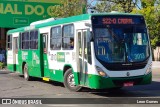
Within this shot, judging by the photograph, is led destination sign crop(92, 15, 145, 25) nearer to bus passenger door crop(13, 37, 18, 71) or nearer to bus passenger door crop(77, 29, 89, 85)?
bus passenger door crop(77, 29, 89, 85)

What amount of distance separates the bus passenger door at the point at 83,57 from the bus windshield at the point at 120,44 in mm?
625

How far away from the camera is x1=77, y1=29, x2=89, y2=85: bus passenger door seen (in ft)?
42.8

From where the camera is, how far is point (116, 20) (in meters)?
12.9

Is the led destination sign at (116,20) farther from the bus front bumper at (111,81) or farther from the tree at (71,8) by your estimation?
the tree at (71,8)

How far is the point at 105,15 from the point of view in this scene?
12.9 metres

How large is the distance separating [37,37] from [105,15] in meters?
5.58

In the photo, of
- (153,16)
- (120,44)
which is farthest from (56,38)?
(153,16)

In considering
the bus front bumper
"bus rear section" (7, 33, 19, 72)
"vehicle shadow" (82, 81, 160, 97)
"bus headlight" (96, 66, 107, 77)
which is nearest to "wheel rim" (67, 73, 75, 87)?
"vehicle shadow" (82, 81, 160, 97)

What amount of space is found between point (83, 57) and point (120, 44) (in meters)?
1.36

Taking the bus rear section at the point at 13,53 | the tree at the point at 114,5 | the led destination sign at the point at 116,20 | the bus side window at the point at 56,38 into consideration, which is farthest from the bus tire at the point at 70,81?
the tree at the point at 114,5

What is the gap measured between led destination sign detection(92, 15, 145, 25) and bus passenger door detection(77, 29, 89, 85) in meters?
0.49

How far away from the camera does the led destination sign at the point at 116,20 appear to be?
41.9 ft

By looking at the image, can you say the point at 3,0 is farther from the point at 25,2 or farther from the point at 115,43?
the point at 115,43

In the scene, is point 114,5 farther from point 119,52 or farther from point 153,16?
point 119,52
